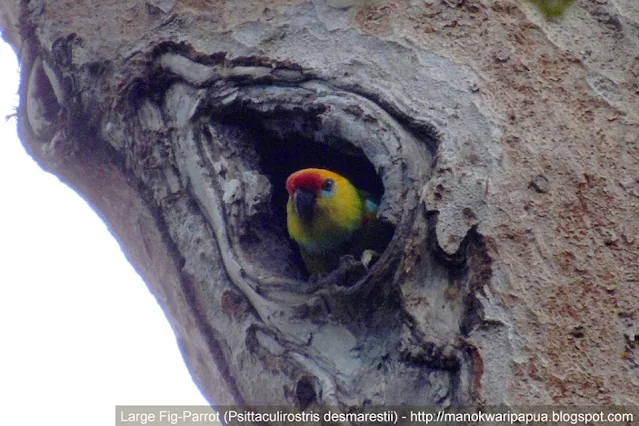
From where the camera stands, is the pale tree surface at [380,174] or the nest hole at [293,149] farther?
the nest hole at [293,149]

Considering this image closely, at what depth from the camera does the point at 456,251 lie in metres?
1.93

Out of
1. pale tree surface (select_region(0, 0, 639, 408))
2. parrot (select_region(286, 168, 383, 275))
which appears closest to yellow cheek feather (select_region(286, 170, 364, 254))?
parrot (select_region(286, 168, 383, 275))

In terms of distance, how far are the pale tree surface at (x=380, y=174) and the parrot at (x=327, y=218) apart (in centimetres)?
18

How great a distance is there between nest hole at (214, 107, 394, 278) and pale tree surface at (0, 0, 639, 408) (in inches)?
0.6

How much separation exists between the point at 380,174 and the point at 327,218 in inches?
49.2

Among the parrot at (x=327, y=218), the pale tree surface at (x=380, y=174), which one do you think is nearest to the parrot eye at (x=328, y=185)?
the parrot at (x=327, y=218)

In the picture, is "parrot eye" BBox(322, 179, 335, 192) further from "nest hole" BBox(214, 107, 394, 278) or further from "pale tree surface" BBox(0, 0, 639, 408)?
"pale tree surface" BBox(0, 0, 639, 408)

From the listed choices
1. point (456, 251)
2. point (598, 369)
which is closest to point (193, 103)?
point (456, 251)

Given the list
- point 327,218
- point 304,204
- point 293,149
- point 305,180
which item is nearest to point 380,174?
point 293,149

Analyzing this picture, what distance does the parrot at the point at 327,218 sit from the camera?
10.5 feet

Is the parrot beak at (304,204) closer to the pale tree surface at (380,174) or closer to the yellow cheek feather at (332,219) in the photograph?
the yellow cheek feather at (332,219)

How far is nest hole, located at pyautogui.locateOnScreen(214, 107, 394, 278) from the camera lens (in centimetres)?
254

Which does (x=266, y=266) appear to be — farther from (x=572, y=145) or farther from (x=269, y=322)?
(x=572, y=145)

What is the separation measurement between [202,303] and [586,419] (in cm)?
128
